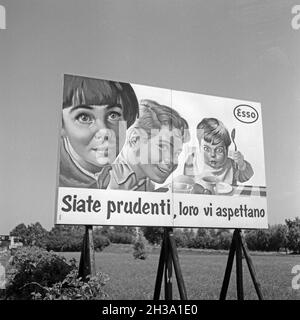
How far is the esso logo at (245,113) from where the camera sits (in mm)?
2689

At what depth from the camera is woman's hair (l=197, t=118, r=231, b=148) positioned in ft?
8.51

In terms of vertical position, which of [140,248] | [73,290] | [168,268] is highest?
[140,248]

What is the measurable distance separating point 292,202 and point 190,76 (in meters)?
0.92

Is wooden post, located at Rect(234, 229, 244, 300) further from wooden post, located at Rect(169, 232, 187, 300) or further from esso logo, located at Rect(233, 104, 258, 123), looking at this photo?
esso logo, located at Rect(233, 104, 258, 123)

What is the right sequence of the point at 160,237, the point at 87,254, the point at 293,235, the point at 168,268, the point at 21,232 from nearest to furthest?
the point at 21,232
the point at 87,254
the point at 168,268
the point at 160,237
the point at 293,235

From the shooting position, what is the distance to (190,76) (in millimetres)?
2613

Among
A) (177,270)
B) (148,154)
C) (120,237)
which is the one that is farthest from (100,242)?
(148,154)

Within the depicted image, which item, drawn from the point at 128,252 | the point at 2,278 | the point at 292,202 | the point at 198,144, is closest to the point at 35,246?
the point at 2,278

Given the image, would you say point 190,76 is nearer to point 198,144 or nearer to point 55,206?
point 198,144

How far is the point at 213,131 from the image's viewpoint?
8.60ft

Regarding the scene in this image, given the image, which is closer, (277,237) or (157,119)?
(157,119)

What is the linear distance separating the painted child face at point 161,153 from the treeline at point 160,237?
316 mm

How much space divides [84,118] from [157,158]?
442mm

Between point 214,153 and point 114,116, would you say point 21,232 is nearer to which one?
point 114,116
